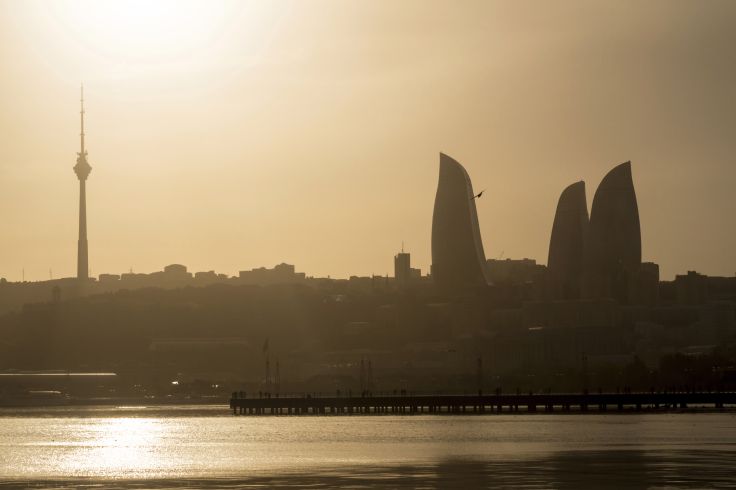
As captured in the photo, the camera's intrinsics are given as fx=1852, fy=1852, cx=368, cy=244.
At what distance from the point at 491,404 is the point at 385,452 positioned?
200ft

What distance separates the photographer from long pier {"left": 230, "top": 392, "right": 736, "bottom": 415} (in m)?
145

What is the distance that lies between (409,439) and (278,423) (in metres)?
32.3

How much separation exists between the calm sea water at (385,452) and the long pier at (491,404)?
11.5m

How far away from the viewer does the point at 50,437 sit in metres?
113

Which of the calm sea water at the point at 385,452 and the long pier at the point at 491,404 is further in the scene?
the long pier at the point at 491,404

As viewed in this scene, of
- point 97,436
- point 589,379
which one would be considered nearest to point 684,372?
point 589,379

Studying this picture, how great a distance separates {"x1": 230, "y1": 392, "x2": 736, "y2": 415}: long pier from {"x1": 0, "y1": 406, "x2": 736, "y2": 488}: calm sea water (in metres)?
11.5

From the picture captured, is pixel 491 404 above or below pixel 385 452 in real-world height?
above

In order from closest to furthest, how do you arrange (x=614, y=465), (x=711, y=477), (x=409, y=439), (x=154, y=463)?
1. (x=711, y=477)
2. (x=614, y=465)
3. (x=154, y=463)
4. (x=409, y=439)

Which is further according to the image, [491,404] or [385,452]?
[491,404]

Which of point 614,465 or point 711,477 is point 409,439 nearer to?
point 614,465

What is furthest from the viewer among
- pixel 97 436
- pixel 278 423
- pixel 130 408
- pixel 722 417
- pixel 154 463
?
pixel 130 408

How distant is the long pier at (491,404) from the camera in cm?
14525

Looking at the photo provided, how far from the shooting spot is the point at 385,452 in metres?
90.9
